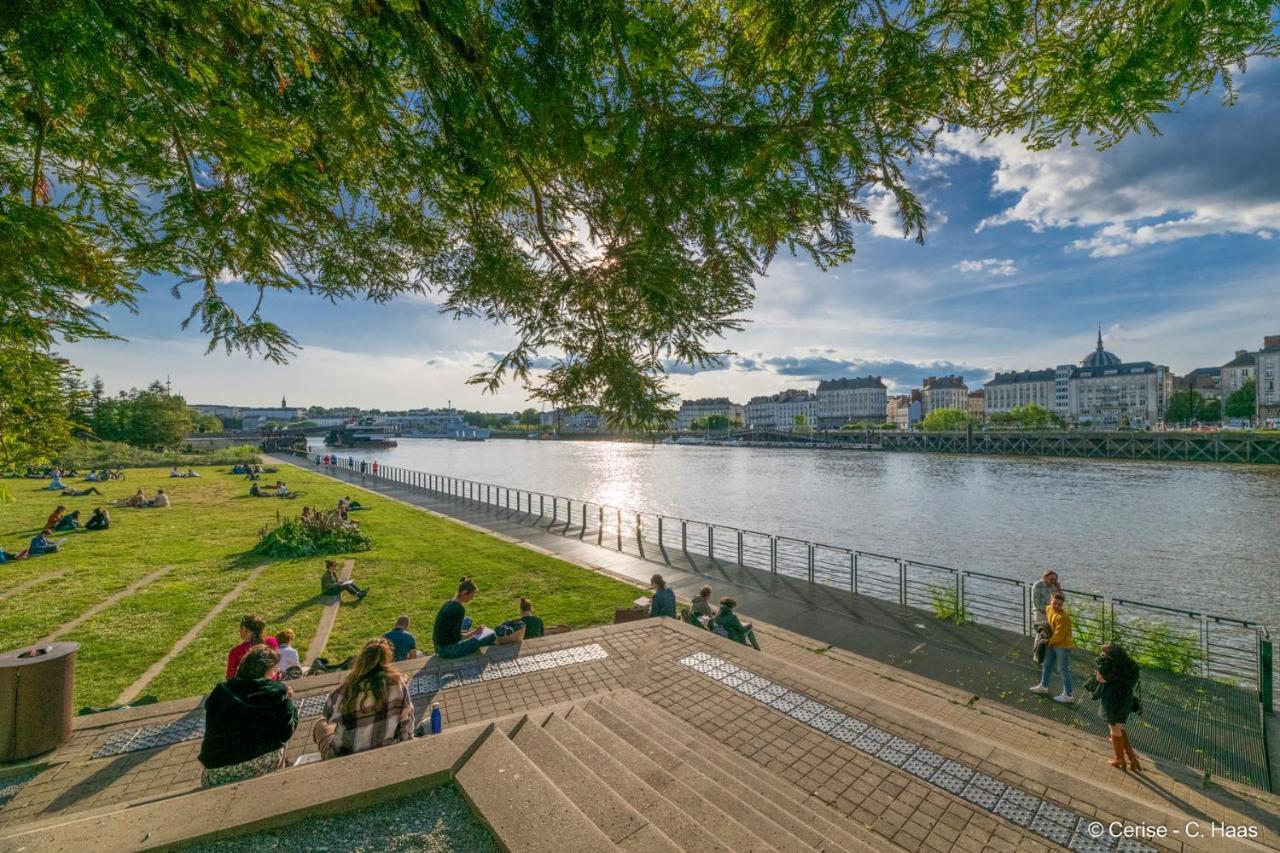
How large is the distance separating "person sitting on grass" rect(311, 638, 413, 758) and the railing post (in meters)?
10.3

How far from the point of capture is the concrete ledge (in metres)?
2.95

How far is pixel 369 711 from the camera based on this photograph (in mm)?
4535

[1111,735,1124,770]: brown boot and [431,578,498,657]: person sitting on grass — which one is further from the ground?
[431,578,498,657]: person sitting on grass

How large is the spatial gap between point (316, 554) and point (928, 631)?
1616cm

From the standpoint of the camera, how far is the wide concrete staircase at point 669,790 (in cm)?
346

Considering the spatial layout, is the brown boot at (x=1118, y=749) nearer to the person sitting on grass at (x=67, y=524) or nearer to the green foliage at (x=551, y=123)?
the green foliage at (x=551, y=123)

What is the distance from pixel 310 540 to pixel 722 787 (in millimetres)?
16308

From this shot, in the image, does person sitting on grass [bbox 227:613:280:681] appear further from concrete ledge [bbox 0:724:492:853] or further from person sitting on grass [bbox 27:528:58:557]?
person sitting on grass [bbox 27:528:58:557]

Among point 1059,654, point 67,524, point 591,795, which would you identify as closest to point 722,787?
point 591,795

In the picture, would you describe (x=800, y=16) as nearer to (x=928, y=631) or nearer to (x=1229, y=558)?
(x=928, y=631)

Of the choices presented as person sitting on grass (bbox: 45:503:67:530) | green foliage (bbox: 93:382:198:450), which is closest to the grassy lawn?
person sitting on grass (bbox: 45:503:67:530)

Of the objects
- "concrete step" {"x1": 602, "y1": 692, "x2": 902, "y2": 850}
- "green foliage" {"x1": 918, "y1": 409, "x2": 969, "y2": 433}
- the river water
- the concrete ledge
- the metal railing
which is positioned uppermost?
"green foliage" {"x1": 918, "y1": 409, "x2": 969, "y2": 433}

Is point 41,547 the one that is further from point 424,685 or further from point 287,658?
point 424,685

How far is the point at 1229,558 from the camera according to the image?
21844mm
